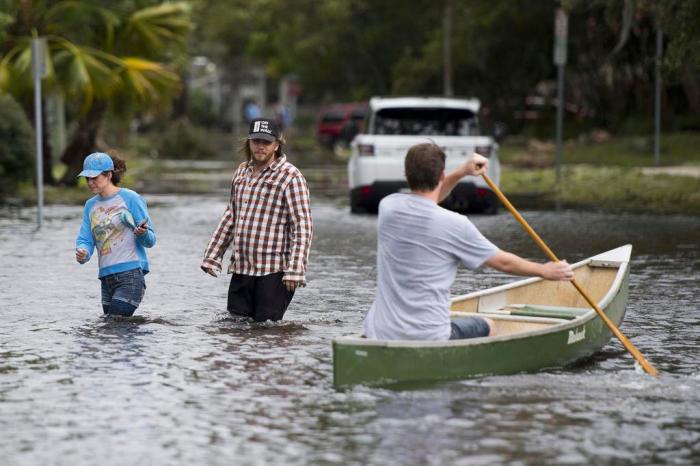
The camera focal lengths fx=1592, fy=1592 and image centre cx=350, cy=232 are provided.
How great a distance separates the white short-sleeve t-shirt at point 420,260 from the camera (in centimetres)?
882

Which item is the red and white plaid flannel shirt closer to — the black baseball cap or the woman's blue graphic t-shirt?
the black baseball cap

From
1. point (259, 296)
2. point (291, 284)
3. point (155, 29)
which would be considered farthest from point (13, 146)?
point (291, 284)

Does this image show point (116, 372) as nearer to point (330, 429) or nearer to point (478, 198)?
point (330, 429)

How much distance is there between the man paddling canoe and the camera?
8.79 m

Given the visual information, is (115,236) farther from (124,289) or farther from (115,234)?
(124,289)

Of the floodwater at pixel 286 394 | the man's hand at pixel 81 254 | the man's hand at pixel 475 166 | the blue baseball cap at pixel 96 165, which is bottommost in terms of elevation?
the floodwater at pixel 286 394

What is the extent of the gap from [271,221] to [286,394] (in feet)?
8.44

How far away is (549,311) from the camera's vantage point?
10578mm

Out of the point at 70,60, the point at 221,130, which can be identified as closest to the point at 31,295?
the point at 70,60

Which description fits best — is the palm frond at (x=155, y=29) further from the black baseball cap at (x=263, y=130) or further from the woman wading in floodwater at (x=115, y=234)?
the black baseball cap at (x=263, y=130)

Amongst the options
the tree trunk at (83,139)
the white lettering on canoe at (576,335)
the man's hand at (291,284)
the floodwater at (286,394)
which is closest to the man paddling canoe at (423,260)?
the floodwater at (286,394)

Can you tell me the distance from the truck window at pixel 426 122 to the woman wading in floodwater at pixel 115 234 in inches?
458

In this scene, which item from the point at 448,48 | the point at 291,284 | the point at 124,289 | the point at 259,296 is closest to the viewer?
the point at 291,284

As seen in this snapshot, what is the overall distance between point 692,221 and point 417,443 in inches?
579
